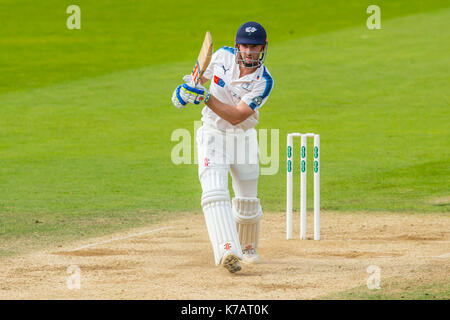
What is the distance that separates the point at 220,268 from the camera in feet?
25.0

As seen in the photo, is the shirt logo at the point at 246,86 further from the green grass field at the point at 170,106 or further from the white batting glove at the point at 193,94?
the green grass field at the point at 170,106

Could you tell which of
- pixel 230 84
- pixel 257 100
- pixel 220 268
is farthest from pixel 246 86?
pixel 220 268

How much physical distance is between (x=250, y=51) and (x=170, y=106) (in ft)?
37.7

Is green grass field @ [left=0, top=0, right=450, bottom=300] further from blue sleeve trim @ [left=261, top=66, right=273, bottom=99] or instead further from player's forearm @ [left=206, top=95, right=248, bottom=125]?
blue sleeve trim @ [left=261, top=66, right=273, bottom=99]

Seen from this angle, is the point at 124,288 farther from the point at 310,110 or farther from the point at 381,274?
the point at 310,110

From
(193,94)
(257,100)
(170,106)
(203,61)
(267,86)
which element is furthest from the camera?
(170,106)

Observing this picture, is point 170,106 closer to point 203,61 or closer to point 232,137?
point 232,137

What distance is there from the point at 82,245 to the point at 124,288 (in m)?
2.00

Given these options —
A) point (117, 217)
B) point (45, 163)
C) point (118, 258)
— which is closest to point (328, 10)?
point (45, 163)

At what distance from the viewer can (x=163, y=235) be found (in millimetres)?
9273

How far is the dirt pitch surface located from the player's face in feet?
5.63

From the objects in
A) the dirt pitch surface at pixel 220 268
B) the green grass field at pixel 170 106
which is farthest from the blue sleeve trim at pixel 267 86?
the green grass field at pixel 170 106

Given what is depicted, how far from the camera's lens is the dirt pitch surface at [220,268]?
6781mm

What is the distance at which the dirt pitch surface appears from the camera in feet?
22.2
